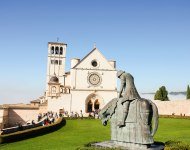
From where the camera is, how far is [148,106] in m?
12.7

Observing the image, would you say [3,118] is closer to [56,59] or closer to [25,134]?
[25,134]

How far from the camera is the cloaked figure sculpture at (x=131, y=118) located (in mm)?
12547

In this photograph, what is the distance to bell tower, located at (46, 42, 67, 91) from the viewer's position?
73.0 m

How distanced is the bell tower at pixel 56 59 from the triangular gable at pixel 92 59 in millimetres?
15804

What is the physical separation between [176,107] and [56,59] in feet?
112

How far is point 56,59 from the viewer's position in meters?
74.4

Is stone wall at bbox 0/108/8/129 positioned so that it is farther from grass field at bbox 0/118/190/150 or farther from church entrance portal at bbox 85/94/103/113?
grass field at bbox 0/118/190/150

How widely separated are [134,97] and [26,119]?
42.4 meters

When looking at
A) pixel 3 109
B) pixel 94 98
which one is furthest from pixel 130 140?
pixel 94 98

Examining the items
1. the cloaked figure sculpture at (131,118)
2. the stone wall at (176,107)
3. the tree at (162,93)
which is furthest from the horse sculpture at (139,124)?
the tree at (162,93)

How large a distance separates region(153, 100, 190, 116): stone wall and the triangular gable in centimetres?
1270

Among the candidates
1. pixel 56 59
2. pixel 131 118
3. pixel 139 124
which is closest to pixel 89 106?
pixel 56 59

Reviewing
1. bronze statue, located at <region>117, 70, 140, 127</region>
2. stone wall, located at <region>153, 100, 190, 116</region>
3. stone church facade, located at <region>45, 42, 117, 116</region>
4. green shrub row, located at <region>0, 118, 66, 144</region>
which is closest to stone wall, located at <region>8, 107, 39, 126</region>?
stone church facade, located at <region>45, 42, 117, 116</region>

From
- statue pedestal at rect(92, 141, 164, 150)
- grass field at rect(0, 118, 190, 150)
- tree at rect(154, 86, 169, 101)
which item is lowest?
grass field at rect(0, 118, 190, 150)
